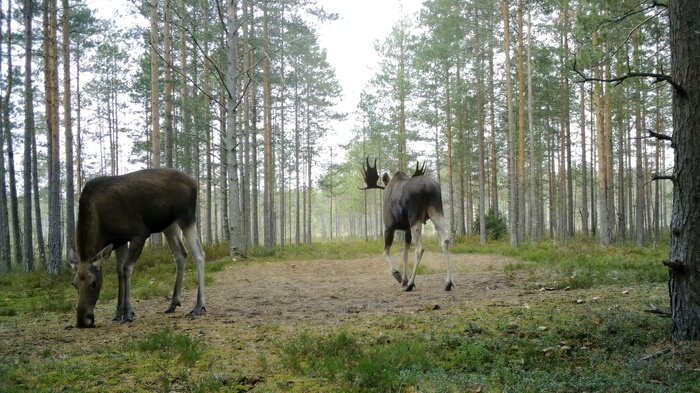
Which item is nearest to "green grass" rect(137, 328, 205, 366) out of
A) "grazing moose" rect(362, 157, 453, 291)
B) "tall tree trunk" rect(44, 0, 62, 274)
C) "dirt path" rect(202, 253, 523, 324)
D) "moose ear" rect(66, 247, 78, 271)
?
"dirt path" rect(202, 253, 523, 324)

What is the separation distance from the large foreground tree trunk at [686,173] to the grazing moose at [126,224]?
6045 millimetres

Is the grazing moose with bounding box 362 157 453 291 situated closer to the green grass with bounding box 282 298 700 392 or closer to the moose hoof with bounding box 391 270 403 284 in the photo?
the moose hoof with bounding box 391 270 403 284

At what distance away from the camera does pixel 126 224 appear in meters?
6.54

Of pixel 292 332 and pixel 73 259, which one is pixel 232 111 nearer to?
pixel 73 259

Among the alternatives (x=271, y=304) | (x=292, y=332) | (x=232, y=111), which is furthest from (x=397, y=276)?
(x=232, y=111)

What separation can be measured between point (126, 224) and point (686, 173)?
6682 millimetres

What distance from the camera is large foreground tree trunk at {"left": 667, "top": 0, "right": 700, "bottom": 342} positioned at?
4.12m

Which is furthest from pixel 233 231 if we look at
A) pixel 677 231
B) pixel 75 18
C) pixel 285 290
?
pixel 677 231

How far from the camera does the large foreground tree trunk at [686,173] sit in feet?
13.5

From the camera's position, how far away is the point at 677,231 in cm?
426

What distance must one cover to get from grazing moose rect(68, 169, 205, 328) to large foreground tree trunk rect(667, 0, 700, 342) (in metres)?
6.04

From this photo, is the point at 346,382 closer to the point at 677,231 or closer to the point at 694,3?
the point at 677,231

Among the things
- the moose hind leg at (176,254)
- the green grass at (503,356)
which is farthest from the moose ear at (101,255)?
the green grass at (503,356)

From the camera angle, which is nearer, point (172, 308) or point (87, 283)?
point (87, 283)
